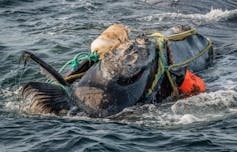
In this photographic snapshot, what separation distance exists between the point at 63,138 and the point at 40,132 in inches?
19.4

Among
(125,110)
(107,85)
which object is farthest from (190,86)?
(107,85)

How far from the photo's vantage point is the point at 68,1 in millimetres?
20578

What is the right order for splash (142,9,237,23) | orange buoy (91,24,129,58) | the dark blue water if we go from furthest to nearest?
splash (142,9,237,23), orange buoy (91,24,129,58), the dark blue water

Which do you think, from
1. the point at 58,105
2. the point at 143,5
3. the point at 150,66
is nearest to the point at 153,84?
the point at 150,66

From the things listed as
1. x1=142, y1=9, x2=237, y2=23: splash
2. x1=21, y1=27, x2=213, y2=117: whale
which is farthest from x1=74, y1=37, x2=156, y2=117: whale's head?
x1=142, y1=9, x2=237, y2=23: splash

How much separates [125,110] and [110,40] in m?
1.84

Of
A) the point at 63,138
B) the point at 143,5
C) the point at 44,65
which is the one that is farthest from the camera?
the point at 143,5

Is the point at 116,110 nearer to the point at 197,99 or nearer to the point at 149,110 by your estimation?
the point at 149,110

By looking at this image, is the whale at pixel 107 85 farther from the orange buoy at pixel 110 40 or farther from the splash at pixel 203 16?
the splash at pixel 203 16

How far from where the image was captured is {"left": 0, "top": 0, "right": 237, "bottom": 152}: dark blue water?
824 centimetres

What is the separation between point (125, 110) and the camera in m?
9.48

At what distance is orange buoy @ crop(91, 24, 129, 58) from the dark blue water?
150cm

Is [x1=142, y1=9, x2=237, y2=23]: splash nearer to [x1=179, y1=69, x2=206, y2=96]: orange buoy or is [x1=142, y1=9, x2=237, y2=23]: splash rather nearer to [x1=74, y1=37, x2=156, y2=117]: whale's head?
[x1=179, y1=69, x2=206, y2=96]: orange buoy

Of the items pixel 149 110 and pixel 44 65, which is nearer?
pixel 44 65
